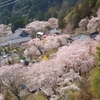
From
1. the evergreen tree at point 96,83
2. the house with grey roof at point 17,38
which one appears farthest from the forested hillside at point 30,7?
the evergreen tree at point 96,83

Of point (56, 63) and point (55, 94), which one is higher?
point (56, 63)

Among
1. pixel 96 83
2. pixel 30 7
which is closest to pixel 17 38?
pixel 30 7

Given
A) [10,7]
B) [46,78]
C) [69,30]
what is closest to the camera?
[46,78]

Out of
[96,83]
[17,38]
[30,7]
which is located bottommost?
[17,38]

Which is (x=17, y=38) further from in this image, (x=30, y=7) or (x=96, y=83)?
(x=96, y=83)

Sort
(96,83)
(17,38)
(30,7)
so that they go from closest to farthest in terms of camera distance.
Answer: (96,83)
(17,38)
(30,7)

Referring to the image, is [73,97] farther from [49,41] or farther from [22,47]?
[22,47]

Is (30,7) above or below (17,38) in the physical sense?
above

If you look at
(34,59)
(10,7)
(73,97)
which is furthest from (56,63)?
(10,7)

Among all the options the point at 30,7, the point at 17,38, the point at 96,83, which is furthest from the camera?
the point at 30,7

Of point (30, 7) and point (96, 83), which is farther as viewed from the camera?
point (30, 7)

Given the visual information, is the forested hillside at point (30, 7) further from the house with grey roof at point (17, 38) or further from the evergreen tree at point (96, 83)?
the evergreen tree at point (96, 83)
